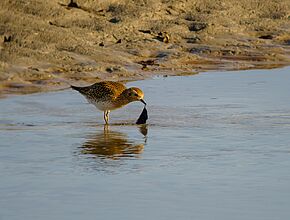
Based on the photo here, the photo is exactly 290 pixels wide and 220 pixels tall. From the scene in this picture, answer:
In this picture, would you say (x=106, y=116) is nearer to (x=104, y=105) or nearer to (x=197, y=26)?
(x=104, y=105)

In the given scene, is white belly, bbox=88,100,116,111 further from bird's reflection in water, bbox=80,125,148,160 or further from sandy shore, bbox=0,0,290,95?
sandy shore, bbox=0,0,290,95

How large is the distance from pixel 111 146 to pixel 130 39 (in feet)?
21.3

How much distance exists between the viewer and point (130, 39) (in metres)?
15.6

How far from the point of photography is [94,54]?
46.9ft

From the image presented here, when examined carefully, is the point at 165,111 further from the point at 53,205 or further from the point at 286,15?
the point at 286,15

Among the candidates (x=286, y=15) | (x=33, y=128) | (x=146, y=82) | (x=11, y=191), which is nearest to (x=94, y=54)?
(x=146, y=82)

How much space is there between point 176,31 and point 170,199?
32.0 feet

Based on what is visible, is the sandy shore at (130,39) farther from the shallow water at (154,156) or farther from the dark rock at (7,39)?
the shallow water at (154,156)

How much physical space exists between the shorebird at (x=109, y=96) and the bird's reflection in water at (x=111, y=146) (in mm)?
790

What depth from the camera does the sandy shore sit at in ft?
44.4

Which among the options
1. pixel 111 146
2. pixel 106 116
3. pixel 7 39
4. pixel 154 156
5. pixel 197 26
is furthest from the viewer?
pixel 197 26

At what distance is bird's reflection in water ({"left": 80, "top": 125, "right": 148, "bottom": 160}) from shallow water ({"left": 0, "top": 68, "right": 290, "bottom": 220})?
0.01m

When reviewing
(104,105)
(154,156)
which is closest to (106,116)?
(104,105)

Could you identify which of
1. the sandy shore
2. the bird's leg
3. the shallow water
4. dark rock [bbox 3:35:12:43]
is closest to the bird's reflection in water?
the shallow water
